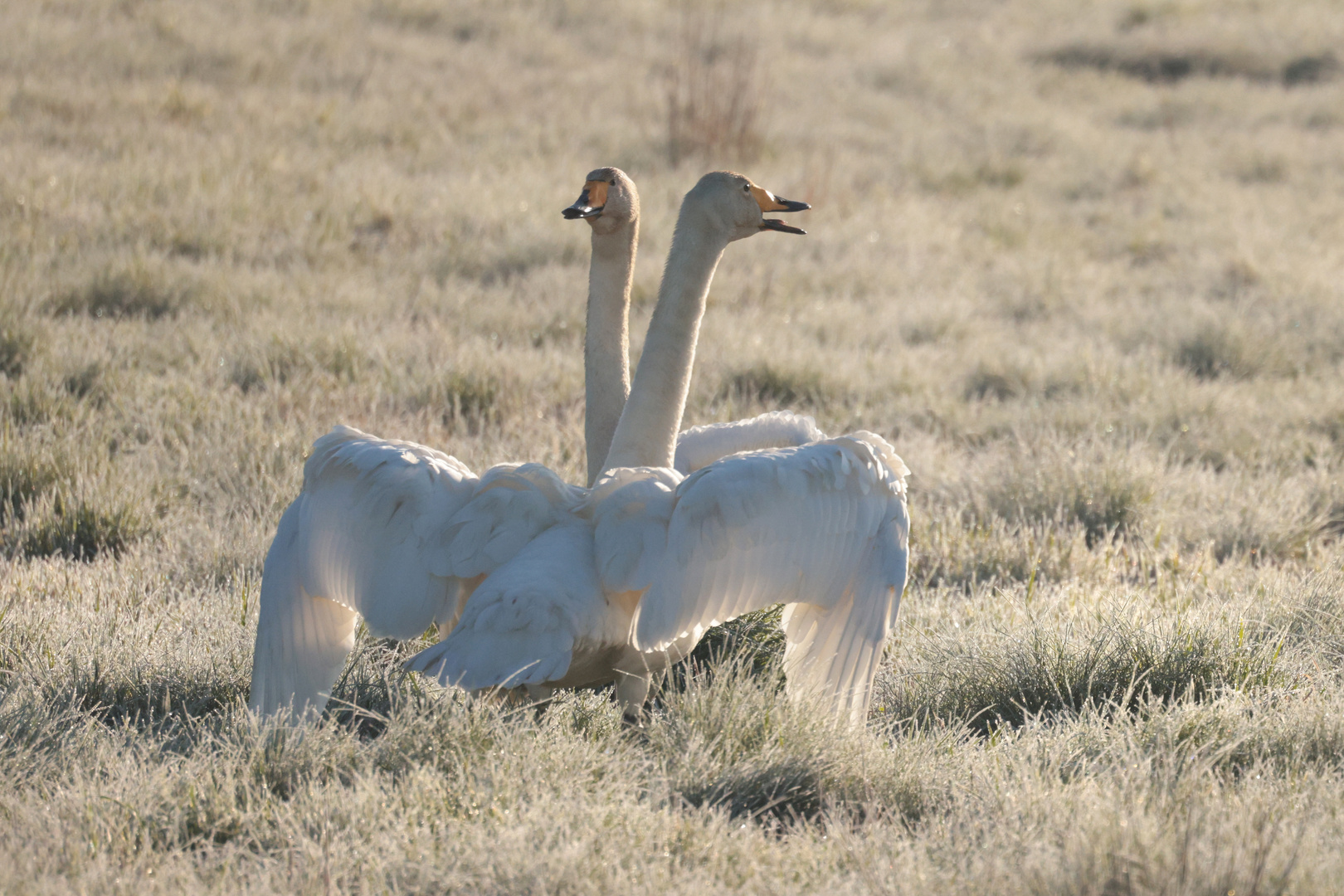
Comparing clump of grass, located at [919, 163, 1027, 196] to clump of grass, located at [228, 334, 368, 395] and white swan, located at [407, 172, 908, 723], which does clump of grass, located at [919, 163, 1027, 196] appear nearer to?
clump of grass, located at [228, 334, 368, 395]

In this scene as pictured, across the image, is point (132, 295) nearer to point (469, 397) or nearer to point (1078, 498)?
point (469, 397)

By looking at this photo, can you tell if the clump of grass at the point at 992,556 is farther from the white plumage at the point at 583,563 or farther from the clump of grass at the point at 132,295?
the clump of grass at the point at 132,295

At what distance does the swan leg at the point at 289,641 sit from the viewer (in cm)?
285

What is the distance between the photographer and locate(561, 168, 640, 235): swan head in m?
3.59

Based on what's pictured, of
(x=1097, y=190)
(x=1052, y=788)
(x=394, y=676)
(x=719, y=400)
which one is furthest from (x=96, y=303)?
(x=1097, y=190)

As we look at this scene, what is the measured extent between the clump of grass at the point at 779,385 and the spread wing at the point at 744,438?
201 cm

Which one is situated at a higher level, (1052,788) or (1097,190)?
(1097,190)

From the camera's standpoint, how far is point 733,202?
3.43 m

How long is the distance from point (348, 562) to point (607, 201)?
1398mm

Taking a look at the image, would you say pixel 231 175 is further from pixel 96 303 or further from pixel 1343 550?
pixel 1343 550

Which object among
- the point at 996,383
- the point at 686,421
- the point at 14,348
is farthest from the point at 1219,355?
the point at 14,348

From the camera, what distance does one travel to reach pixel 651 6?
18.1 meters

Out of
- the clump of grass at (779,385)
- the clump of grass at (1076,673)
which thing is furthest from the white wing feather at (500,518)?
the clump of grass at (779,385)

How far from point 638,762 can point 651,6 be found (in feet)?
56.1
